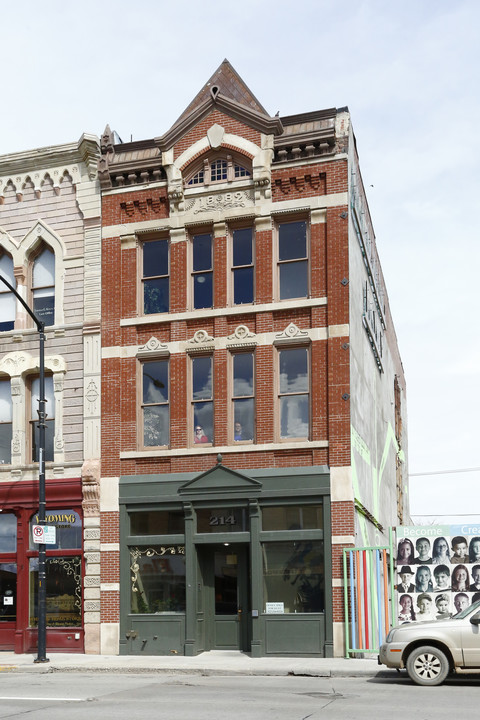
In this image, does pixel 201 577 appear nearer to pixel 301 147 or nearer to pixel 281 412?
pixel 281 412

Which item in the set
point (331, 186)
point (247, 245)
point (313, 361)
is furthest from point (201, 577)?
Answer: point (331, 186)

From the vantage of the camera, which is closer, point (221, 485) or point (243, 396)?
point (221, 485)

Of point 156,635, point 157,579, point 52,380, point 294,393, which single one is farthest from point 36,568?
point 294,393

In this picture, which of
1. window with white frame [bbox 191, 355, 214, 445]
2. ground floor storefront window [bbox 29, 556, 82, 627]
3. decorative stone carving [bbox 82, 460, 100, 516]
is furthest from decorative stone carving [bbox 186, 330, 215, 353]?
ground floor storefront window [bbox 29, 556, 82, 627]

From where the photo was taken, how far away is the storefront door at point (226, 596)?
23844 mm

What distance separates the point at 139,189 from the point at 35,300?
437 cm

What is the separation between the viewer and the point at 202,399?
82.1 feet

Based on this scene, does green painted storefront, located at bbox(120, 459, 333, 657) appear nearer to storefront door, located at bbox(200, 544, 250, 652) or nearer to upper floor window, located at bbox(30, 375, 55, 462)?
storefront door, located at bbox(200, 544, 250, 652)

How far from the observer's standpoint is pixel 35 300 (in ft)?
89.5

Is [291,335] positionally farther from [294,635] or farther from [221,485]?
[294,635]

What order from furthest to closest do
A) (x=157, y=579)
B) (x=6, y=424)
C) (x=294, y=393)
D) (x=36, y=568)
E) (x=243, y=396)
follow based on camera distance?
(x=6, y=424) < (x=36, y=568) < (x=243, y=396) < (x=157, y=579) < (x=294, y=393)

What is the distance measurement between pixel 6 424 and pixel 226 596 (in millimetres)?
7970

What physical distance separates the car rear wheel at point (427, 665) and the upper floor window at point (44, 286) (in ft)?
48.1

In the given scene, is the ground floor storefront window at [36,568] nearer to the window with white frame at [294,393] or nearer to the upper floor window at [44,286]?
the upper floor window at [44,286]
